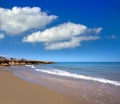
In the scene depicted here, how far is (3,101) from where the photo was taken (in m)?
7.23

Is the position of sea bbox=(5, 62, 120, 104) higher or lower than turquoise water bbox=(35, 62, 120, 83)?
lower

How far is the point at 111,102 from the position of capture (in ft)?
27.0

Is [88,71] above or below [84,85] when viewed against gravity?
above

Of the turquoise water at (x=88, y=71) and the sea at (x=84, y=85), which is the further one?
the turquoise water at (x=88, y=71)

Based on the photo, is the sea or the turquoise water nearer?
the sea

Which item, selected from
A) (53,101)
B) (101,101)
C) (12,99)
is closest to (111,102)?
(101,101)

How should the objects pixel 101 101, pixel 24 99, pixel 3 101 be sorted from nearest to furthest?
pixel 3 101, pixel 24 99, pixel 101 101

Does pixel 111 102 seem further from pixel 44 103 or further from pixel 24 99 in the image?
pixel 24 99

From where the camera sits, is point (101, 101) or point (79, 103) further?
point (101, 101)

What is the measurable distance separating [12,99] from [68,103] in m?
2.30

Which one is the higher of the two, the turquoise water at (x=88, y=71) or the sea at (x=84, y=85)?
the turquoise water at (x=88, y=71)

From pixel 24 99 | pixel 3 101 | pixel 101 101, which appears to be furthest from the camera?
pixel 101 101

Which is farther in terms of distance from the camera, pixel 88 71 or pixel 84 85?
pixel 88 71

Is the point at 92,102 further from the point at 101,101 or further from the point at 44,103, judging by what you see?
the point at 44,103
